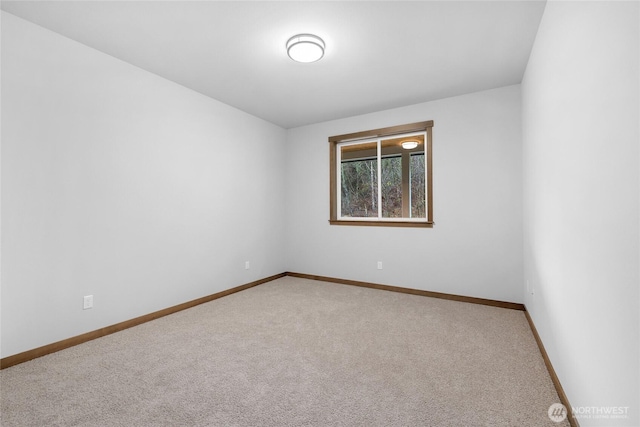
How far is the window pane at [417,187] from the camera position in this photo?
4.05m

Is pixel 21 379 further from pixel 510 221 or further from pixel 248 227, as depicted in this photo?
pixel 510 221

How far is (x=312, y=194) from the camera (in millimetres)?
4746

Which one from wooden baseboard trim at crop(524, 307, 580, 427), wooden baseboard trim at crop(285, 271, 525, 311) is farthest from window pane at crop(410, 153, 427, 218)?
wooden baseboard trim at crop(524, 307, 580, 427)

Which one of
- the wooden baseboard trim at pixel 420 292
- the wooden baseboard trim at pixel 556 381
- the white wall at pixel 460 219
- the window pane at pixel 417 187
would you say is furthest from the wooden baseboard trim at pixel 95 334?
the wooden baseboard trim at pixel 556 381

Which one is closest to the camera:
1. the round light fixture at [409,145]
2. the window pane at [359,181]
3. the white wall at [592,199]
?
the white wall at [592,199]

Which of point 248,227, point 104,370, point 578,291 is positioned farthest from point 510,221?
point 104,370

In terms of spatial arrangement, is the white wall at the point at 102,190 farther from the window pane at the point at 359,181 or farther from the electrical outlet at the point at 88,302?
the window pane at the point at 359,181

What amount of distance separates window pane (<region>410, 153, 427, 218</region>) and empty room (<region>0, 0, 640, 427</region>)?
0.13 feet

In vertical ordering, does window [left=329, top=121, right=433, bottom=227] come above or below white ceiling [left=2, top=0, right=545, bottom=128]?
below

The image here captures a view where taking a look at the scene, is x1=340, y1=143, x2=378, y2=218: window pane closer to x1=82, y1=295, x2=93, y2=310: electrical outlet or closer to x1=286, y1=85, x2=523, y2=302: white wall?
x1=286, y1=85, x2=523, y2=302: white wall

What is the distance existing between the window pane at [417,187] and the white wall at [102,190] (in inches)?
96.1

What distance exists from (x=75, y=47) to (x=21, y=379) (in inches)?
98.7

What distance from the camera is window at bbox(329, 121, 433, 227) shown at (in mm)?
4004

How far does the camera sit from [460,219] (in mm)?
3623
